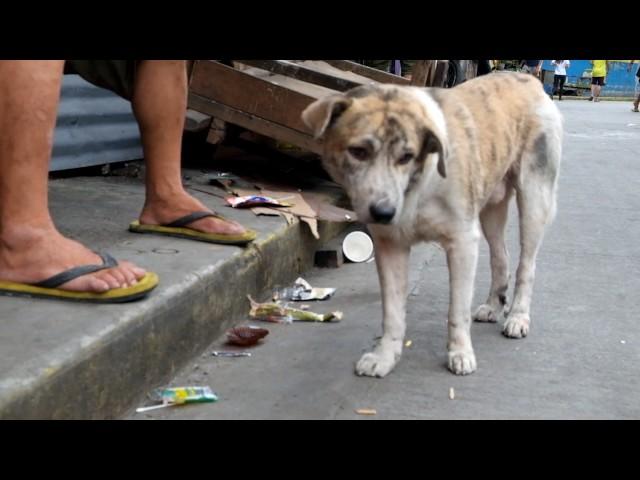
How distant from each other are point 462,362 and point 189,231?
148cm

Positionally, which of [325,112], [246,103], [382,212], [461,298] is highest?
[325,112]

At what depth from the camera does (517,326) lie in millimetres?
3936

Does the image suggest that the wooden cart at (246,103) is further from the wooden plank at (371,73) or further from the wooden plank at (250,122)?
the wooden plank at (371,73)

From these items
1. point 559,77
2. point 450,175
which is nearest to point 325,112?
point 450,175

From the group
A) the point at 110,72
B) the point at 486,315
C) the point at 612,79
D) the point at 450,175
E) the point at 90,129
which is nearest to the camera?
the point at 450,175

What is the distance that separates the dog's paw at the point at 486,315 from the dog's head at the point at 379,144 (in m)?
1.23

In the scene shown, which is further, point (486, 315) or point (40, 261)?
point (486, 315)

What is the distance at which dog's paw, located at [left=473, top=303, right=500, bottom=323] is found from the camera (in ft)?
13.8

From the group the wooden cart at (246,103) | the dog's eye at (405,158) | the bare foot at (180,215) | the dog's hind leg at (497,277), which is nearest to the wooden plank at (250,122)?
the wooden cart at (246,103)

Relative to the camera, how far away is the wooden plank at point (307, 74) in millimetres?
6078

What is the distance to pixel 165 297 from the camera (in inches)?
125

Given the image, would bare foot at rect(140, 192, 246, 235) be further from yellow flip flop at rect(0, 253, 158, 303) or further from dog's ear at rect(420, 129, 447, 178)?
dog's ear at rect(420, 129, 447, 178)

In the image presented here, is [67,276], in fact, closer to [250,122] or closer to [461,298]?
[461,298]
